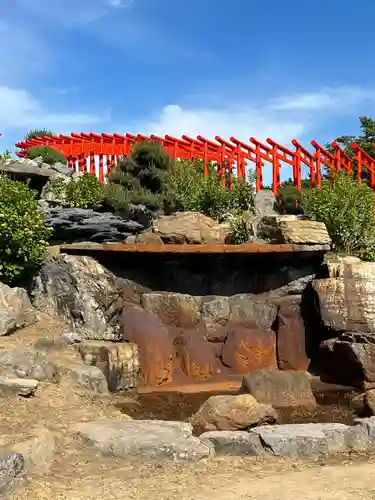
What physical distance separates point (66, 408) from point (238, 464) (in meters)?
2.47

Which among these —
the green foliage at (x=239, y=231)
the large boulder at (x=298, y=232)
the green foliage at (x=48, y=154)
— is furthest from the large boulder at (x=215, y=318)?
Result: the green foliage at (x=48, y=154)

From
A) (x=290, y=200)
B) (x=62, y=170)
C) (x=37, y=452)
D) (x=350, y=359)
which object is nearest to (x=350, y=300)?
(x=350, y=359)

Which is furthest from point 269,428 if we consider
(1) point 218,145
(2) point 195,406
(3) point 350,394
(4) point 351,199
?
(1) point 218,145

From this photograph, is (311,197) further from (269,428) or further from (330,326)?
(269,428)

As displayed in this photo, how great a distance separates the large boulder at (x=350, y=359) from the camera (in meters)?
9.94

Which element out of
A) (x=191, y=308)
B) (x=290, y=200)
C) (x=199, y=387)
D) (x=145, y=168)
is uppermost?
(x=145, y=168)

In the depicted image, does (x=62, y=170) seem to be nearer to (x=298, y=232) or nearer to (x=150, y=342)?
(x=298, y=232)

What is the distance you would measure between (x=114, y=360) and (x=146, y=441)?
11.1 feet

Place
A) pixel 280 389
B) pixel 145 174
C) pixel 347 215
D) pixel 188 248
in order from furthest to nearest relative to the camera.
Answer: pixel 145 174 → pixel 347 215 → pixel 188 248 → pixel 280 389

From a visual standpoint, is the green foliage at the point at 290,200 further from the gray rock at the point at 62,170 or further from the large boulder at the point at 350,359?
the gray rock at the point at 62,170

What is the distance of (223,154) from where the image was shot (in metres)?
18.9

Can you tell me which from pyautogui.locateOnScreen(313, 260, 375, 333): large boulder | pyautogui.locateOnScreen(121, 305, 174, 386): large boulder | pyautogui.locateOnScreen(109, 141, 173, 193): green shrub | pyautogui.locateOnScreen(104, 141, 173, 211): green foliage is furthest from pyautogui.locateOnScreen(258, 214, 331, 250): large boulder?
pyautogui.locateOnScreen(109, 141, 173, 193): green shrub

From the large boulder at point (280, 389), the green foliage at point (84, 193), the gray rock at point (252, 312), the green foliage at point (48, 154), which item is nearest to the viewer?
the large boulder at point (280, 389)

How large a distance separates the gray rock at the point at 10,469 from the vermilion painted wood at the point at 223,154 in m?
13.5
